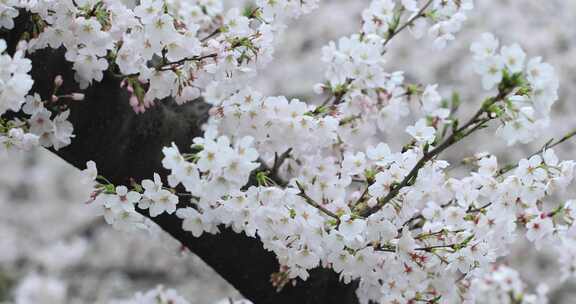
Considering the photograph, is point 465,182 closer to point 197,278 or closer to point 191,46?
point 191,46

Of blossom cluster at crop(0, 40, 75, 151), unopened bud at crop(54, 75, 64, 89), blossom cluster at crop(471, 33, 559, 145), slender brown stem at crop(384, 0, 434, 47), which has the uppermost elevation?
slender brown stem at crop(384, 0, 434, 47)

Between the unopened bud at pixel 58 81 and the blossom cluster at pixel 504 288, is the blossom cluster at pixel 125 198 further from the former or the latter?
the blossom cluster at pixel 504 288

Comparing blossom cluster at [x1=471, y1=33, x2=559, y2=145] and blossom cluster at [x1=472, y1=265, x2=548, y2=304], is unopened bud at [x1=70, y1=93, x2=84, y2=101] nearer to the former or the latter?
blossom cluster at [x1=471, y1=33, x2=559, y2=145]

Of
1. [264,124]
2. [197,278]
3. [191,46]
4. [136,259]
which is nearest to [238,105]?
[264,124]

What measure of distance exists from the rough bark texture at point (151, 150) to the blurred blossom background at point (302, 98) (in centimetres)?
557

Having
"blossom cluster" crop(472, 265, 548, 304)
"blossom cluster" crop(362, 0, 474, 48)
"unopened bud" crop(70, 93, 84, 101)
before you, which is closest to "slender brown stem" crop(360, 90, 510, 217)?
"blossom cluster" crop(362, 0, 474, 48)

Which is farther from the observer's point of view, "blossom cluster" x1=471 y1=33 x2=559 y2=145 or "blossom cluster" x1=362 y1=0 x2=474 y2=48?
"blossom cluster" x1=362 y1=0 x2=474 y2=48

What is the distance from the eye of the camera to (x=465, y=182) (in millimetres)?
2164

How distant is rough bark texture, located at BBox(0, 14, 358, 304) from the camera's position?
2.06 metres

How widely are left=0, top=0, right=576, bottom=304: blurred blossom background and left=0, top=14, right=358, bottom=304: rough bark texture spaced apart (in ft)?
18.3

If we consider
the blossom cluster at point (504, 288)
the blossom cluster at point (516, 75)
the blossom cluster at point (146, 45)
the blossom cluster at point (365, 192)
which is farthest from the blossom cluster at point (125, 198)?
the blossom cluster at point (504, 288)

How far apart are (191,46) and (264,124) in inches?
11.8

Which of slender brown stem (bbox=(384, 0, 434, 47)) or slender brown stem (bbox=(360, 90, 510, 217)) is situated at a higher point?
slender brown stem (bbox=(384, 0, 434, 47))

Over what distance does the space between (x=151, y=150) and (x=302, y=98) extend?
23.7 feet
